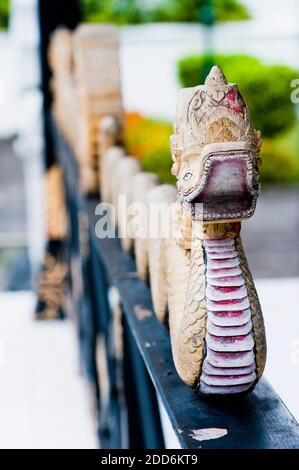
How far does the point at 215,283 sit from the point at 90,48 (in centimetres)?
180

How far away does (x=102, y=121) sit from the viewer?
2598 mm

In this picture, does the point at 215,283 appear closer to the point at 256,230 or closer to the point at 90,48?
the point at 90,48

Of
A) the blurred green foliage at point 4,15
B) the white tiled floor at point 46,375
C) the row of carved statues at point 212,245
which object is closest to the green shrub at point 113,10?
the blurred green foliage at point 4,15

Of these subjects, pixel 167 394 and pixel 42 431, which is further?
pixel 42 431

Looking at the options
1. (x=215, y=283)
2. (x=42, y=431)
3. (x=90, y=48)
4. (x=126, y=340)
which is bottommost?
(x=42, y=431)

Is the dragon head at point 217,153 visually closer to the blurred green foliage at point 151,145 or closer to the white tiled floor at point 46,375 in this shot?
the white tiled floor at point 46,375

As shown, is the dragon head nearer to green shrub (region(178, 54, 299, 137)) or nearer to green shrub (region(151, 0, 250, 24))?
green shrub (region(178, 54, 299, 137))

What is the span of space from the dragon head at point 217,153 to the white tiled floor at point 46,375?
0.87 meters

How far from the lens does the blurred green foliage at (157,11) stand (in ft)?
41.3

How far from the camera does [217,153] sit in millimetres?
1010

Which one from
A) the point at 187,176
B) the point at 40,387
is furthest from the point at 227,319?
the point at 40,387

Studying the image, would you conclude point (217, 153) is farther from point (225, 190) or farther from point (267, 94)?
point (267, 94)

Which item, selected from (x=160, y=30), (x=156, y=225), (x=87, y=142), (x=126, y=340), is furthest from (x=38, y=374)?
(x=160, y=30)

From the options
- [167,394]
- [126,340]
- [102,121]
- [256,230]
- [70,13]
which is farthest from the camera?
[256,230]
